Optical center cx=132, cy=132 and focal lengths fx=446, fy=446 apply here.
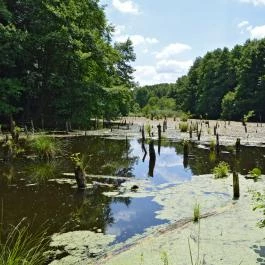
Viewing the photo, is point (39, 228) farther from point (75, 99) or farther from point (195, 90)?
point (195, 90)

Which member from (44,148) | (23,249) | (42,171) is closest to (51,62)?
(44,148)

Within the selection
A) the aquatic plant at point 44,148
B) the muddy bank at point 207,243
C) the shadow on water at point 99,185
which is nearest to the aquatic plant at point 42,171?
the shadow on water at point 99,185

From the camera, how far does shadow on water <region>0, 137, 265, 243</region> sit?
10.8m

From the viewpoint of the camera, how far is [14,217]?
1076cm

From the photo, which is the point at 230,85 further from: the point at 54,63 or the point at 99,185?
the point at 99,185

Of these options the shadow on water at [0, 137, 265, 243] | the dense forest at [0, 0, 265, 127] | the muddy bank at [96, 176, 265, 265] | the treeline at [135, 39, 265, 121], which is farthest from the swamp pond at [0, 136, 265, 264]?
the treeline at [135, 39, 265, 121]

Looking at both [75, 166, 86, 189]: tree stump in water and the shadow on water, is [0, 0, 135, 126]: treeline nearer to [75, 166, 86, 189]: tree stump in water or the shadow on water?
the shadow on water

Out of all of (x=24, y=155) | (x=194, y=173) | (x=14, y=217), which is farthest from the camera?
(x=24, y=155)

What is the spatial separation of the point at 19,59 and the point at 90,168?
65.6 ft

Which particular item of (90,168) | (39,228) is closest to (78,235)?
(39,228)

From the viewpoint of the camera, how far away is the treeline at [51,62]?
34156mm

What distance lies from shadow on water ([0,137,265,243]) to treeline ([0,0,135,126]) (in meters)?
11.0

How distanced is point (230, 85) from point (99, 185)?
65.0m

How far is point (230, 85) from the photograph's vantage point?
7662 cm
